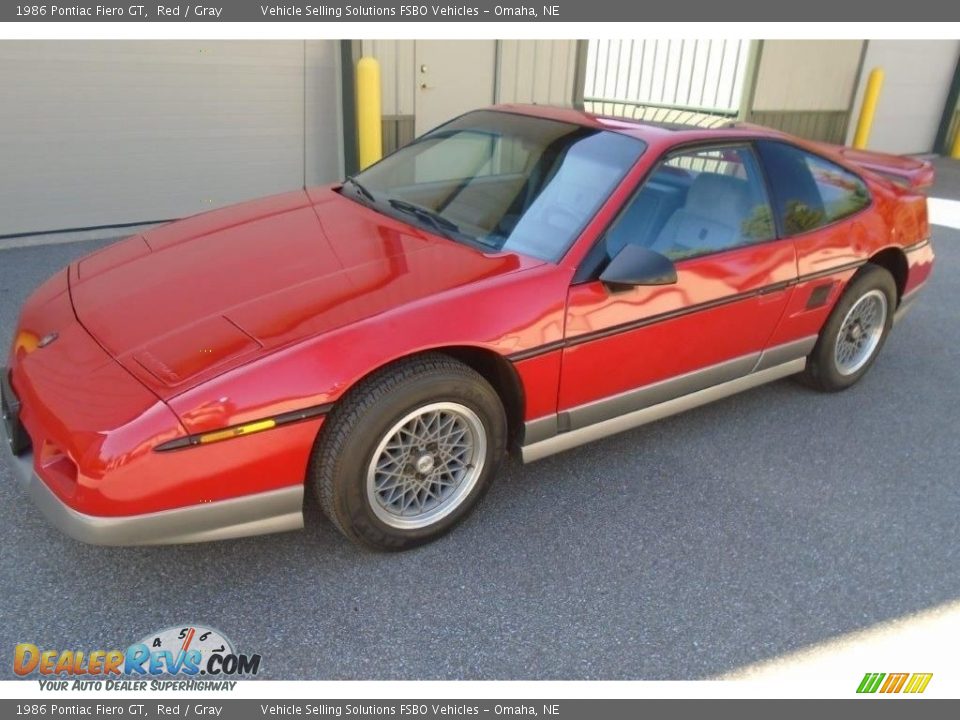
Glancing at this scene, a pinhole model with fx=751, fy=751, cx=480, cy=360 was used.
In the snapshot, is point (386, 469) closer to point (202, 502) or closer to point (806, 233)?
point (202, 502)

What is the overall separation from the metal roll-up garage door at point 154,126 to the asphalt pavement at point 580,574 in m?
3.71

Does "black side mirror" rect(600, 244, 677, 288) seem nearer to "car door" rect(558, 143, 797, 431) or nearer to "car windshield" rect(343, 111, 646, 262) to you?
"car door" rect(558, 143, 797, 431)

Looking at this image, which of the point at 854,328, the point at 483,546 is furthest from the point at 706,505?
the point at 854,328

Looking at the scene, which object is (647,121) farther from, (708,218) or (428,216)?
(428,216)

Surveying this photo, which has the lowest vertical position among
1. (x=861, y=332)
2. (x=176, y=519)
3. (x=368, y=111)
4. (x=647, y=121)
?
(x=861, y=332)

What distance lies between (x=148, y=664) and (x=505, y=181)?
2.22 m

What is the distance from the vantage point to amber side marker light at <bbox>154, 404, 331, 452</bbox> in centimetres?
213

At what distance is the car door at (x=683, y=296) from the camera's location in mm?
2848

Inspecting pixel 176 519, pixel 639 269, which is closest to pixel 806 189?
pixel 639 269

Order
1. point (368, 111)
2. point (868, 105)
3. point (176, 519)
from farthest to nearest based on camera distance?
1. point (868, 105)
2. point (368, 111)
3. point (176, 519)

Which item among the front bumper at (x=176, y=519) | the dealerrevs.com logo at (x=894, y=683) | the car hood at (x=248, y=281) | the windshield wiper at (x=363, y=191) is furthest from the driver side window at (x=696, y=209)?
the dealerrevs.com logo at (x=894, y=683)

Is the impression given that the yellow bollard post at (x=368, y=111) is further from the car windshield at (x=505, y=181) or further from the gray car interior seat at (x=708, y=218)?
the gray car interior seat at (x=708, y=218)

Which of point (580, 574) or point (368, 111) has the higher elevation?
point (368, 111)

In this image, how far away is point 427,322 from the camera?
2.48 meters
